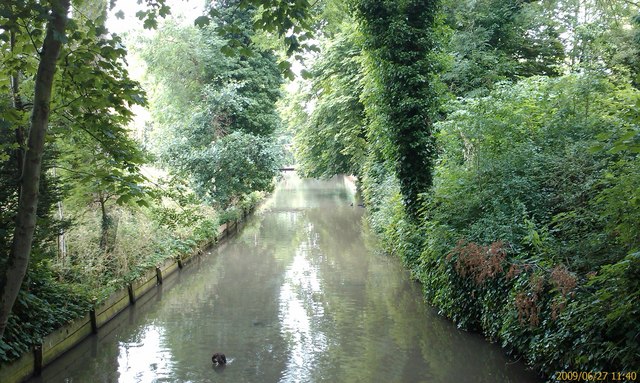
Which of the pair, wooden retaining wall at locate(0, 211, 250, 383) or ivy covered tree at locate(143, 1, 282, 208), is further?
ivy covered tree at locate(143, 1, 282, 208)

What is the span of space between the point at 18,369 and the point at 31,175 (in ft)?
15.5

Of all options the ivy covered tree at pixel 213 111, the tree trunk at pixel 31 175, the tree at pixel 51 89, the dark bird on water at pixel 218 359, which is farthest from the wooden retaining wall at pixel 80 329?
the ivy covered tree at pixel 213 111

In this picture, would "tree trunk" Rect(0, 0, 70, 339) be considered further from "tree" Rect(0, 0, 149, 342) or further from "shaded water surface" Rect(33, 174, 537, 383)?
"shaded water surface" Rect(33, 174, 537, 383)

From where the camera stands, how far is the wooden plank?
20.3 ft

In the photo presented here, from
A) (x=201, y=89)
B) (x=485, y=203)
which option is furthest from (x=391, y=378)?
(x=201, y=89)

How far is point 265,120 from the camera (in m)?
23.1

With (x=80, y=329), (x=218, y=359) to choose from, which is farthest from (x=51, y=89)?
(x=80, y=329)
